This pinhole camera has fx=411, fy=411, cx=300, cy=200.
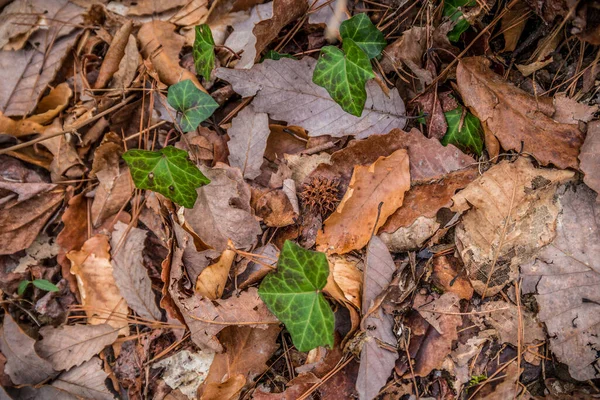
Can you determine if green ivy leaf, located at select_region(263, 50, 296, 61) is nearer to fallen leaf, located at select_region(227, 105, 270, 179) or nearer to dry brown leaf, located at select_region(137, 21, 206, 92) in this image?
fallen leaf, located at select_region(227, 105, 270, 179)

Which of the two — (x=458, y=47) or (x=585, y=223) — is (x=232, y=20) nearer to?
(x=458, y=47)

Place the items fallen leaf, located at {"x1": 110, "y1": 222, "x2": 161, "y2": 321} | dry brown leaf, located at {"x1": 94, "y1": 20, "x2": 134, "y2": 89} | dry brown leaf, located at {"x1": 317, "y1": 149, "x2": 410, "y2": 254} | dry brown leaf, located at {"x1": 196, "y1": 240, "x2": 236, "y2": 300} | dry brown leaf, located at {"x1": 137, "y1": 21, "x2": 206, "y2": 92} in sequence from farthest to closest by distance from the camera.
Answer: dry brown leaf, located at {"x1": 94, "y1": 20, "x2": 134, "y2": 89} < dry brown leaf, located at {"x1": 137, "y1": 21, "x2": 206, "y2": 92} < fallen leaf, located at {"x1": 110, "y1": 222, "x2": 161, "y2": 321} < dry brown leaf, located at {"x1": 196, "y1": 240, "x2": 236, "y2": 300} < dry brown leaf, located at {"x1": 317, "y1": 149, "x2": 410, "y2": 254}

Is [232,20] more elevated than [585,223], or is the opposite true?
[232,20]

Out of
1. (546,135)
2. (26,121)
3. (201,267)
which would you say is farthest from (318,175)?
(26,121)

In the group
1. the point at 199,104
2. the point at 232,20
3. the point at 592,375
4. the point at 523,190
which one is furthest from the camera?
the point at 232,20

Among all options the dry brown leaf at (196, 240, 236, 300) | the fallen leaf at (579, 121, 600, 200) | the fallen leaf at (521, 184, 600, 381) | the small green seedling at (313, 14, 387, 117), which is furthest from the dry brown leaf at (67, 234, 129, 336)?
the fallen leaf at (579, 121, 600, 200)
